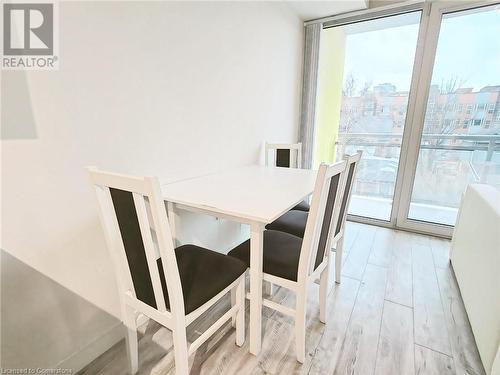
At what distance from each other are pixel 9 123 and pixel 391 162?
3314 mm

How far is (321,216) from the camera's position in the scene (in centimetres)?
120

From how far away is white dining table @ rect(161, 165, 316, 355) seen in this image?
3.78 ft

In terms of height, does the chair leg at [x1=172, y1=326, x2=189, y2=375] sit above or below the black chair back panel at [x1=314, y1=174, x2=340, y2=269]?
below

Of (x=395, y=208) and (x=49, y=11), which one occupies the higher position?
(x=49, y=11)

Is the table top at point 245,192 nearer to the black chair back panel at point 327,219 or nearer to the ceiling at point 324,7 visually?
the black chair back panel at point 327,219

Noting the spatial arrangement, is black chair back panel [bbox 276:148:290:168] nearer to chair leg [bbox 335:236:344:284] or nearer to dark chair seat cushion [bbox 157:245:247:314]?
chair leg [bbox 335:236:344:284]

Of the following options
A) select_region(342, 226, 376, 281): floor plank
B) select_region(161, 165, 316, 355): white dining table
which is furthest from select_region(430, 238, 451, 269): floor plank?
select_region(161, 165, 316, 355): white dining table

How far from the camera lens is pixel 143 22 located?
4.33 ft

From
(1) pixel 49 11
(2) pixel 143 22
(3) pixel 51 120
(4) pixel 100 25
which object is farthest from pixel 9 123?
(2) pixel 143 22

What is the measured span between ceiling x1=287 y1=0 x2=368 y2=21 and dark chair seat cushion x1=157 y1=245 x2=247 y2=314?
2.64 metres

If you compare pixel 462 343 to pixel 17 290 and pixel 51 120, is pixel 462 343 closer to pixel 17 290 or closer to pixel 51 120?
pixel 17 290
